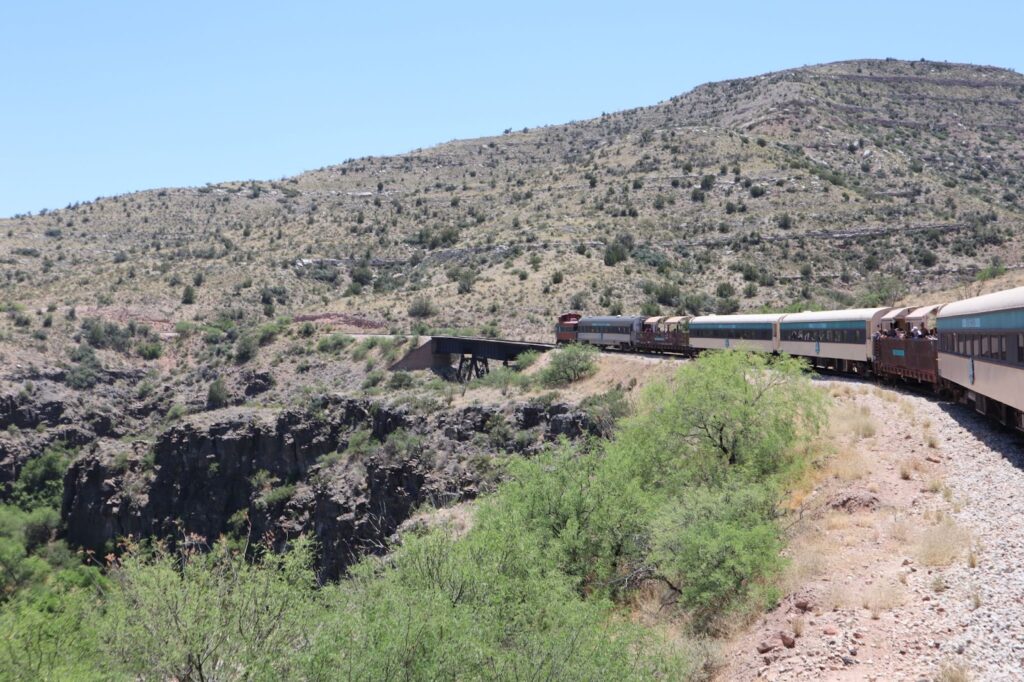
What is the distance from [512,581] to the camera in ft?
58.7

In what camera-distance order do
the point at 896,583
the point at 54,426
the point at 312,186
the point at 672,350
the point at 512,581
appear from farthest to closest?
the point at 312,186 → the point at 54,426 → the point at 672,350 → the point at 512,581 → the point at 896,583

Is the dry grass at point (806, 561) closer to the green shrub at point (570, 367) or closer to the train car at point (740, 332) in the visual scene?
the train car at point (740, 332)

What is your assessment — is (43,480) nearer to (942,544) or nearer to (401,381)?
(401,381)

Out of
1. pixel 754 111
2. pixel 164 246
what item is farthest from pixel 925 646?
pixel 754 111

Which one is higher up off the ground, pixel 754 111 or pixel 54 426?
pixel 754 111

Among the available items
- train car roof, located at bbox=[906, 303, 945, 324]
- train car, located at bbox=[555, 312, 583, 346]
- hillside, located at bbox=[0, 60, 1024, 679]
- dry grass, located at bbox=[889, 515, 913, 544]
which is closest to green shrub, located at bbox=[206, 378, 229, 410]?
hillside, located at bbox=[0, 60, 1024, 679]

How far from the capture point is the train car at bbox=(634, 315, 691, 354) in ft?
175

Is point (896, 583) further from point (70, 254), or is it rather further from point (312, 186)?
point (312, 186)

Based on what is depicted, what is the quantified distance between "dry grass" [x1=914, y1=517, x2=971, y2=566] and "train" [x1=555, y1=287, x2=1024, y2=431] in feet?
15.8

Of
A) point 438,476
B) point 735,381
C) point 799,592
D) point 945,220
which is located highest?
point 945,220

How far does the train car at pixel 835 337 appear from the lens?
37219 millimetres

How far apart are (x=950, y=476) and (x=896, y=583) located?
6.63 meters

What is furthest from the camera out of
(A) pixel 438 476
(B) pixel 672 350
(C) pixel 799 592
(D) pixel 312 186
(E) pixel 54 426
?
(D) pixel 312 186

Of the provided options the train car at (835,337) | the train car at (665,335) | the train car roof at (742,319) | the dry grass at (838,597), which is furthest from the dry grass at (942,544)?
the train car at (665,335)
